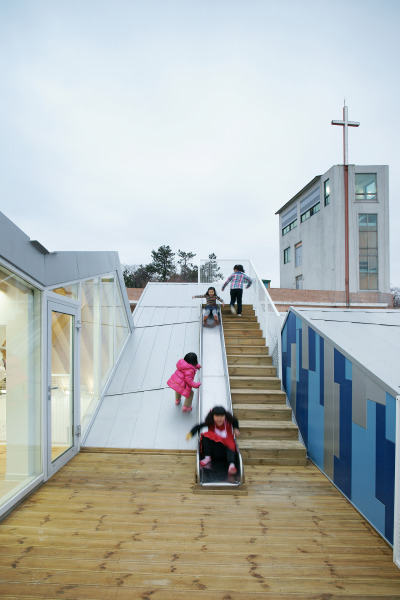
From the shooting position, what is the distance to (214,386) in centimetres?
621

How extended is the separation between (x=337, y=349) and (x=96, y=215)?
10613 centimetres

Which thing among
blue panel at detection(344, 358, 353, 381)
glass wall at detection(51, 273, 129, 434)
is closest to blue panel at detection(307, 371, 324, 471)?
blue panel at detection(344, 358, 353, 381)

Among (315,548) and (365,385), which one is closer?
(315,548)

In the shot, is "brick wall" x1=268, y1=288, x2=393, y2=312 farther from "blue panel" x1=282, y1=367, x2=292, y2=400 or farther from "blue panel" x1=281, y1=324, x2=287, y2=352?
"blue panel" x1=282, y1=367, x2=292, y2=400

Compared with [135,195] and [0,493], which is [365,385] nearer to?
[0,493]

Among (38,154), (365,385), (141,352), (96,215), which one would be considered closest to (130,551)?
(365,385)

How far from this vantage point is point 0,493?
3.45 m

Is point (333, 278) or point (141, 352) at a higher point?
point (333, 278)

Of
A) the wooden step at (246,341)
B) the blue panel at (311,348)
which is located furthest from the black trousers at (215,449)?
the wooden step at (246,341)

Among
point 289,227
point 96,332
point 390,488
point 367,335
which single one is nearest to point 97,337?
point 96,332

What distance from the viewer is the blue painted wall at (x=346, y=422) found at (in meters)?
3.10

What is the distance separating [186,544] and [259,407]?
10.1 feet

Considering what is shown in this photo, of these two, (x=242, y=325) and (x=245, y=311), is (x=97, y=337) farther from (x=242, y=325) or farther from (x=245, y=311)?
(x=245, y=311)

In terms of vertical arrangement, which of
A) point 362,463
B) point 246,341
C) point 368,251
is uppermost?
point 368,251
